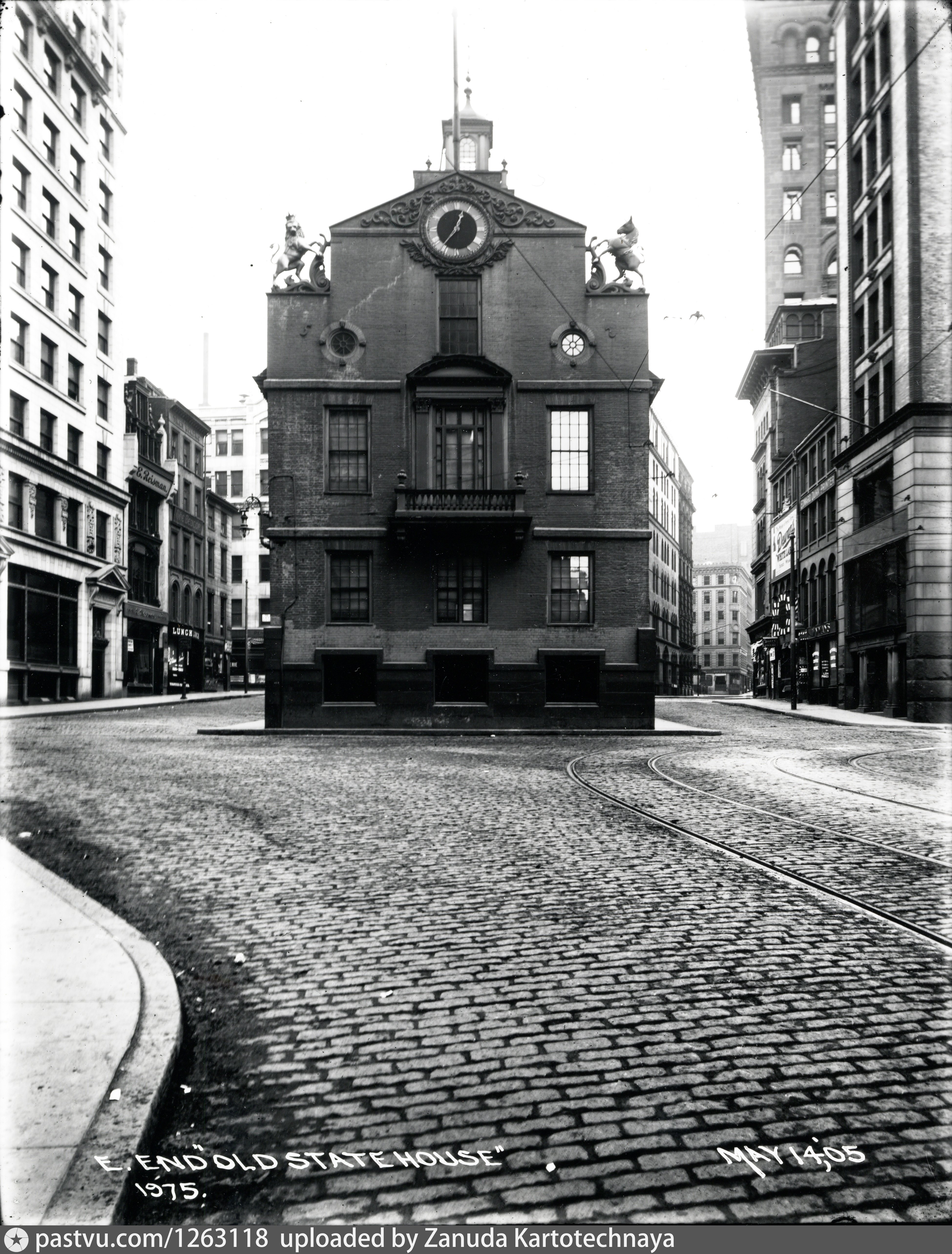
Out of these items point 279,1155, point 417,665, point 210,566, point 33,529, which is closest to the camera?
point 279,1155

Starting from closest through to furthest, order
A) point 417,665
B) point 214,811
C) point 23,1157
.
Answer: point 23,1157
point 214,811
point 417,665

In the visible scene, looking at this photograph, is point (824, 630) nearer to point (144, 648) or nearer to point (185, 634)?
point (144, 648)

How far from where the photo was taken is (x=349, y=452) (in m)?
29.5

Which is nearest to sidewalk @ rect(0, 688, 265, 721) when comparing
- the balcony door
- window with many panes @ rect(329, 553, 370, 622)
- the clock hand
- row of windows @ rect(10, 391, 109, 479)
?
row of windows @ rect(10, 391, 109, 479)

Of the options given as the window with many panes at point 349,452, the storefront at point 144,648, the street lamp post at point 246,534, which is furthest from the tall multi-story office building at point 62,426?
the street lamp post at point 246,534

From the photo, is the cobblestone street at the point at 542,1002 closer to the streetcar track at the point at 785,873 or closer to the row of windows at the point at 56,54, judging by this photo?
the streetcar track at the point at 785,873

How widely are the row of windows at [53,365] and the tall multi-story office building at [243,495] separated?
3395 centimetres

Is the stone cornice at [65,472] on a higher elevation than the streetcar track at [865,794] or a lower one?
higher

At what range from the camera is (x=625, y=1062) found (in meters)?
4.11

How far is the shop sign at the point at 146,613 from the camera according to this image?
51.0 meters

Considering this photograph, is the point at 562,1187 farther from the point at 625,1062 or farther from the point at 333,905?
the point at 333,905

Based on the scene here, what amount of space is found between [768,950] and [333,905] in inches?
115

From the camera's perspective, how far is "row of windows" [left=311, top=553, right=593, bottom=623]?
29.3 m

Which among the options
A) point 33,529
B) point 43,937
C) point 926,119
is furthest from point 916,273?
point 33,529
